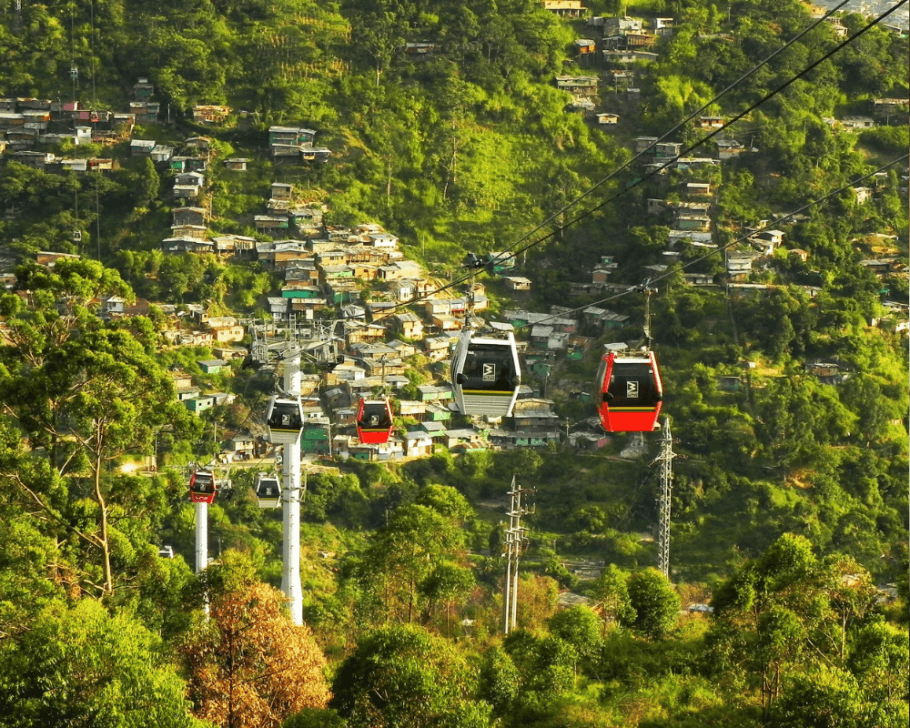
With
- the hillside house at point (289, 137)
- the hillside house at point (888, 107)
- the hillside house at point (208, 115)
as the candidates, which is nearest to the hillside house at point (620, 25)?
the hillside house at point (888, 107)

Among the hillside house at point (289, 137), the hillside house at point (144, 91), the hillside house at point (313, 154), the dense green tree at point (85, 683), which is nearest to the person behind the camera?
the dense green tree at point (85, 683)

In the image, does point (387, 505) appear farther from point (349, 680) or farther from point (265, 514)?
point (349, 680)

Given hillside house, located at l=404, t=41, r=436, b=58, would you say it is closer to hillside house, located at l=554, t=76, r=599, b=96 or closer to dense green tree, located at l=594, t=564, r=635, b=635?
hillside house, located at l=554, t=76, r=599, b=96

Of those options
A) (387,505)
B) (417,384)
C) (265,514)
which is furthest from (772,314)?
(265,514)

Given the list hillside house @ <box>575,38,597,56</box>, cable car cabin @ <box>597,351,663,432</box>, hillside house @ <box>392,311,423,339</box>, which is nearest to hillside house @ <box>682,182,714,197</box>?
hillside house @ <box>392,311,423,339</box>

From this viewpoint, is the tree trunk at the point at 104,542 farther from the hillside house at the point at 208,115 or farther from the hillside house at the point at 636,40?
the hillside house at the point at 636,40
